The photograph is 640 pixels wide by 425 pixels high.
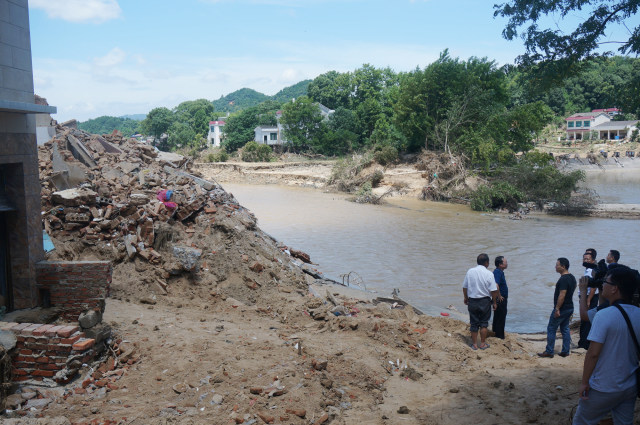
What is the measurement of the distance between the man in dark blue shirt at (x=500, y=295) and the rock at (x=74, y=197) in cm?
775

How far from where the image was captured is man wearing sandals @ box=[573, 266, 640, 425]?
11.9 ft

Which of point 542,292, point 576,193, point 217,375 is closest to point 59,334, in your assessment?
point 217,375

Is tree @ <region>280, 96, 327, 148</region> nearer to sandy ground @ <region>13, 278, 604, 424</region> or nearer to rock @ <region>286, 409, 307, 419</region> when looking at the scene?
sandy ground @ <region>13, 278, 604, 424</region>

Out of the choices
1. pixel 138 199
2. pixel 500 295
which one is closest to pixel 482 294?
pixel 500 295

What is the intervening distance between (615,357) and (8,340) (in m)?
5.83

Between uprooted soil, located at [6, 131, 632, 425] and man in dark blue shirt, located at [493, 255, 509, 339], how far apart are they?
0.27m

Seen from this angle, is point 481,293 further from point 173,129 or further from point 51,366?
point 173,129

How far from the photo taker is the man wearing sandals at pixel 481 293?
7.28 meters

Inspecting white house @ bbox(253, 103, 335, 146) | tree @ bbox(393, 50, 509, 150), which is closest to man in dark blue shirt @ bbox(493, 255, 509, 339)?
tree @ bbox(393, 50, 509, 150)

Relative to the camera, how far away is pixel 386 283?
43.4 ft

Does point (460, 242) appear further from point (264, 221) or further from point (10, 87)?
point (10, 87)

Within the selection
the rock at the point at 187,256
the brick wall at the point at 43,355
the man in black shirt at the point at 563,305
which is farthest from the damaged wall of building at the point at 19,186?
the man in black shirt at the point at 563,305

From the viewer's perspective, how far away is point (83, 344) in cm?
543

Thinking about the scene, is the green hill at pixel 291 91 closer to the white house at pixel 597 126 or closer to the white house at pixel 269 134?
the white house at pixel 269 134
